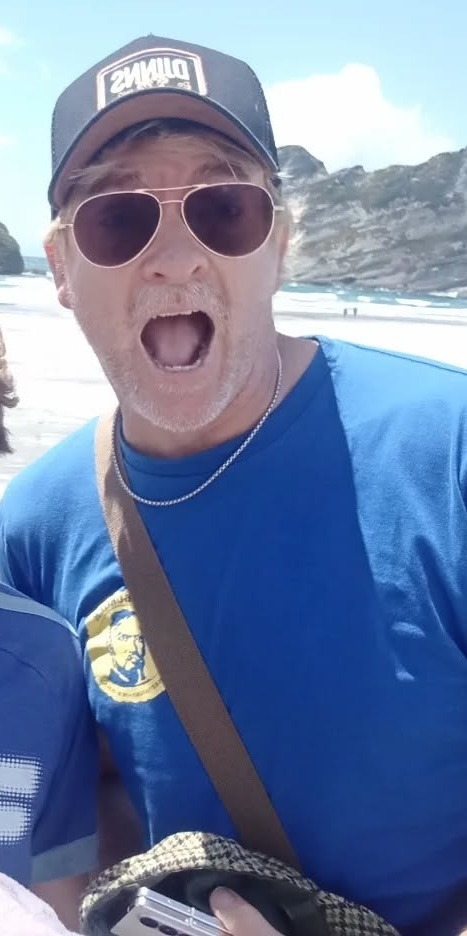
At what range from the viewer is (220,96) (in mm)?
1774

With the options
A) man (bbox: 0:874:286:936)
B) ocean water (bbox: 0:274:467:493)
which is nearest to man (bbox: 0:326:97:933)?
man (bbox: 0:874:286:936)

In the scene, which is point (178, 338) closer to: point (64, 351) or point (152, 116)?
point (152, 116)

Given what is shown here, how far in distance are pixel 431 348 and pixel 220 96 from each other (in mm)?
10487

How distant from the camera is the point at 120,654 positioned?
1803mm

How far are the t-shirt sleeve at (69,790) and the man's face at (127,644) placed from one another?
0.27 feet

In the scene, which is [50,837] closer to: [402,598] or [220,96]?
[402,598]

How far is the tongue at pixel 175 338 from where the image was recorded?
75.7 inches

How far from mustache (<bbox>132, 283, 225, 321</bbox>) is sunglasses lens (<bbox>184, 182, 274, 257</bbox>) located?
82 mm

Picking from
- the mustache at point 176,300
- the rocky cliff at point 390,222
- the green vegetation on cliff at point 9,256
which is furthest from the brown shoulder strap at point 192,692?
the rocky cliff at point 390,222

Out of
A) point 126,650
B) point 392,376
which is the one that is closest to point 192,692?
point 126,650

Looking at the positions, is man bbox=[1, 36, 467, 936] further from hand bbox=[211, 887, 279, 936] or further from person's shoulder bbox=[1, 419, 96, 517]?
hand bbox=[211, 887, 279, 936]

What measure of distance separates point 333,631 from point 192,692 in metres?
0.28

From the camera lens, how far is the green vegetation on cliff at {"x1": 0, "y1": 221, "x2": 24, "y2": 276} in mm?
44406

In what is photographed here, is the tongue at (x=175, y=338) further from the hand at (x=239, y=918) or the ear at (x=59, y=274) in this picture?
the hand at (x=239, y=918)
